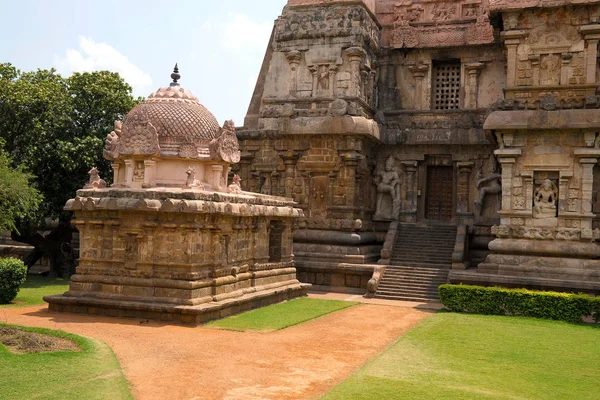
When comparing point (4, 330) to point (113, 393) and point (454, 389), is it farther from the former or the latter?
point (454, 389)

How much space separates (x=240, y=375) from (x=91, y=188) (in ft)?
25.3

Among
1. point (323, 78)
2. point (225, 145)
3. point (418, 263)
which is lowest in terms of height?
point (418, 263)

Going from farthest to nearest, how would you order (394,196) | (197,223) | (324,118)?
(394,196), (324,118), (197,223)

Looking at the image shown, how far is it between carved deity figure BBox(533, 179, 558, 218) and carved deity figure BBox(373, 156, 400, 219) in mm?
6274

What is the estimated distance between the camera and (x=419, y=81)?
2598 cm

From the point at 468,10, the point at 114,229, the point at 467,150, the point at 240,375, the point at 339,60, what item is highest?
the point at 468,10

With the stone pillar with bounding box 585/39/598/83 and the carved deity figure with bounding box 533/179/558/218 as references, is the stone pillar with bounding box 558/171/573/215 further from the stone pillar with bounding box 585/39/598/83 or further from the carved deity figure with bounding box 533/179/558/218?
the stone pillar with bounding box 585/39/598/83

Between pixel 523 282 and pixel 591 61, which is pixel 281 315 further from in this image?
pixel 591 61

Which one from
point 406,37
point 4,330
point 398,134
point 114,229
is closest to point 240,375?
point 4,330

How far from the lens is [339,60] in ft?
78.4

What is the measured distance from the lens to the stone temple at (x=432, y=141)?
19812mm

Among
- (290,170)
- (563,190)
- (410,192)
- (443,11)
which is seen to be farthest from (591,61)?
(290,170)

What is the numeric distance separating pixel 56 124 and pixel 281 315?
38.6ft

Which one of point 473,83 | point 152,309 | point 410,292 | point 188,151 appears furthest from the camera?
point 473,83
